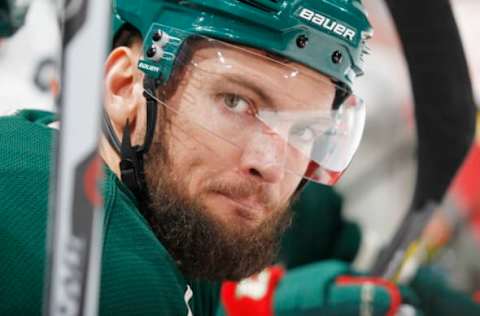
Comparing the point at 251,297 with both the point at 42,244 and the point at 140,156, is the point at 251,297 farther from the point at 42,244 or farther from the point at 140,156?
the point at 42,244

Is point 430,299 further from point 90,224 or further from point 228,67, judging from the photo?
point 90,224

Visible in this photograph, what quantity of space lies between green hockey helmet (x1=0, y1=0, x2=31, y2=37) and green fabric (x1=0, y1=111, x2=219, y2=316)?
0.25 metres

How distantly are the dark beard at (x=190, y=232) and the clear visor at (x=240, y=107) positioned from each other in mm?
42

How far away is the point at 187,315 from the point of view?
3.27ft

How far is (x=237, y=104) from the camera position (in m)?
1.03

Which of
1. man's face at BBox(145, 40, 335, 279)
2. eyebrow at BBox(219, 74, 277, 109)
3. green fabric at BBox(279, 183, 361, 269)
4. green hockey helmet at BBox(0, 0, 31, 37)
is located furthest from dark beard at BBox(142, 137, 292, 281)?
green fabric at BBox(279, 183, 361, 269)

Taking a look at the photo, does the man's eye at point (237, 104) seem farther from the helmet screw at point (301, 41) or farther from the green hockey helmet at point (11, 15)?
the green hockey helmet at point (11, 15)

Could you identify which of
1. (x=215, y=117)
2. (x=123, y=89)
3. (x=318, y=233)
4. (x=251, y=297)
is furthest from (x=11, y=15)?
(x=318, y=233)

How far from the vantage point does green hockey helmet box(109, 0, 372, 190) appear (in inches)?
40.1

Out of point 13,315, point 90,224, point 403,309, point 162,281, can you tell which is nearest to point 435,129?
point 403,309

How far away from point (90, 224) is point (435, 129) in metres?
1.44

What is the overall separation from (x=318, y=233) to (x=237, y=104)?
1.36m

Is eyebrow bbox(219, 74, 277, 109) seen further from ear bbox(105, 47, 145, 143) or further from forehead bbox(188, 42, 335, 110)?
ear bbox(105, 47, 145, 143)

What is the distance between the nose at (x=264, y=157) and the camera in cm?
101
